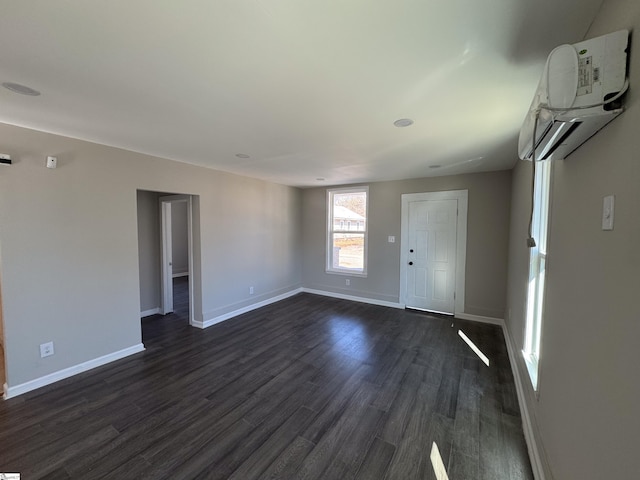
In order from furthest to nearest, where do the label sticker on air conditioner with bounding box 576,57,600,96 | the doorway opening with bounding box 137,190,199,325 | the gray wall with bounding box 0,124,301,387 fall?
the doorway opening with bounding box 137,190,199,325 < the gray wall with bounding box 0,124,301,387 < the label sticker on air conditioner with bounding box 576,57,600,96

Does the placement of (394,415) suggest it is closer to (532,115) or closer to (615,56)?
(532,115)

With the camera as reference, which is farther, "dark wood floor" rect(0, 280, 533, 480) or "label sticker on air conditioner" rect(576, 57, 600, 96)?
"dark wood floor" rect(0, 280, 533, 480)

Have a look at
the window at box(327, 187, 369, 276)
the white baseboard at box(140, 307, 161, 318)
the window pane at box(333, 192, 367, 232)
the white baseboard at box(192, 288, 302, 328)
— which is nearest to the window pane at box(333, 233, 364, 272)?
the window at box(327, 187, 369, 276)

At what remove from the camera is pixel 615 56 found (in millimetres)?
862

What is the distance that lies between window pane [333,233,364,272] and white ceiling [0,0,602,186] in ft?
9.99

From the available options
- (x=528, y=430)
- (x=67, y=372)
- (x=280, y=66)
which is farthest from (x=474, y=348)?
(x=67, y=372)

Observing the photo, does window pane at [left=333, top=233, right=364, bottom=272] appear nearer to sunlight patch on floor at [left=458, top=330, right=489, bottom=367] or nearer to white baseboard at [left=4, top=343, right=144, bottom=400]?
sunlight patch on floor at [left=458, top=330, right=489, bottom=367]

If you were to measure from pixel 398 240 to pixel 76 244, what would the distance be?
462cm

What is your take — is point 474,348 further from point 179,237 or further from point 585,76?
point 179,237

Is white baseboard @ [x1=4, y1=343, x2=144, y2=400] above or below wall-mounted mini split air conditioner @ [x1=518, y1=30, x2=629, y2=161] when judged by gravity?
below

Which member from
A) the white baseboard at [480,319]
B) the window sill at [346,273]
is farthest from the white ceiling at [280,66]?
the window sill at [346,273]

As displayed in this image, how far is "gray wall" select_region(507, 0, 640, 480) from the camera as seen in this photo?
79 centimetres

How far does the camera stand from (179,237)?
7855mm

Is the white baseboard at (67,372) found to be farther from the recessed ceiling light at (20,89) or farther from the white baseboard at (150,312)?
the recessed ceiling light at (20,89)
